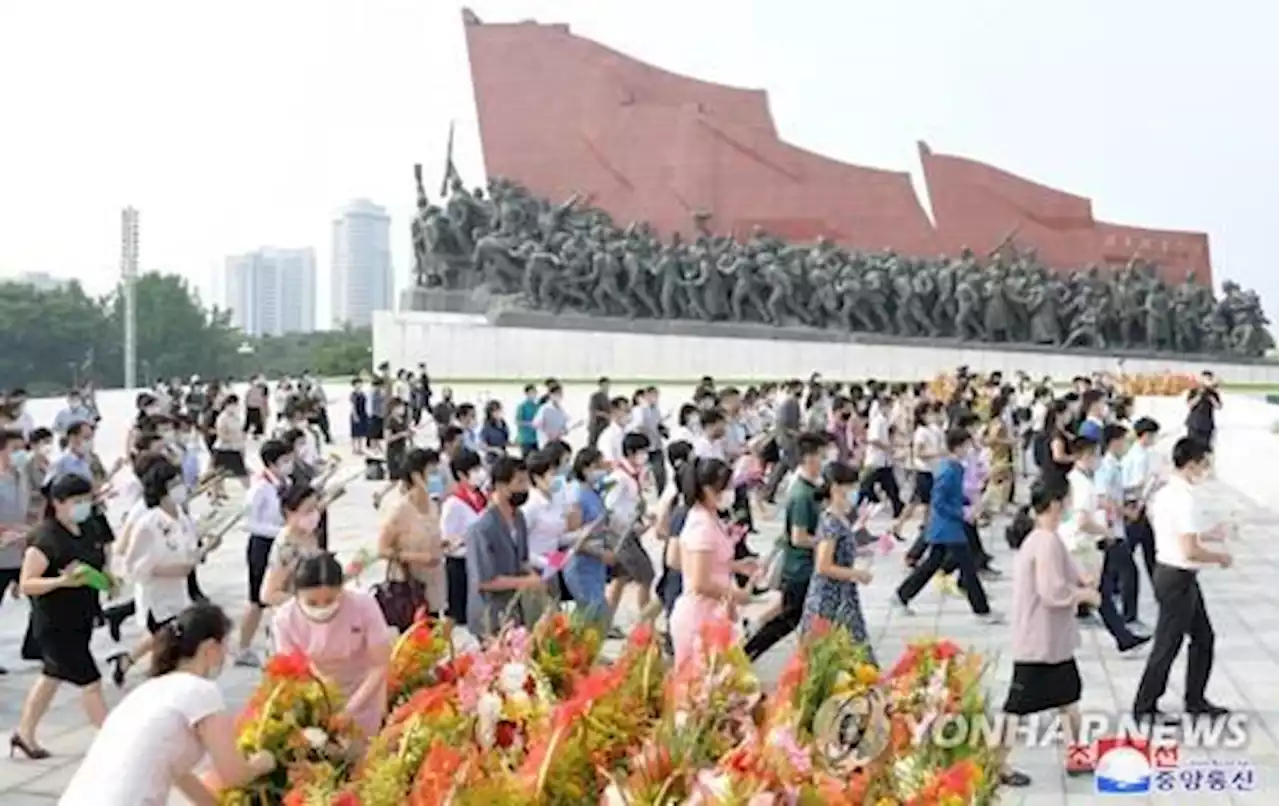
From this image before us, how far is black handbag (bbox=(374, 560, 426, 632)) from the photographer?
4652mm

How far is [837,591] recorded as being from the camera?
14.8ft

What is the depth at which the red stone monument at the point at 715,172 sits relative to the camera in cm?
2378

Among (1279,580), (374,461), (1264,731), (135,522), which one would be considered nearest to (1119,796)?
(1264,731)

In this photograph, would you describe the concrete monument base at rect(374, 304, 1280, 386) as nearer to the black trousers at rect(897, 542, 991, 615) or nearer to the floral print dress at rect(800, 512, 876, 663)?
the black trousers at rect(897, 542, 991, 615)

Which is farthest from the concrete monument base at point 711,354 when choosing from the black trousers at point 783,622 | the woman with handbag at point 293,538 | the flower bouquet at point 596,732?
the flower bouquet at point 596,732

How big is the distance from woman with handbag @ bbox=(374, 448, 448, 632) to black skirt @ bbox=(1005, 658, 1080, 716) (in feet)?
6.09

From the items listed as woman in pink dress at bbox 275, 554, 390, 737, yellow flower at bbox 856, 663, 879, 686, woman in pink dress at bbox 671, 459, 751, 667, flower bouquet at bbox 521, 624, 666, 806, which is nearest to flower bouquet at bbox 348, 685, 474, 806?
flower bouquet at bbox 521, 624, 666, 806

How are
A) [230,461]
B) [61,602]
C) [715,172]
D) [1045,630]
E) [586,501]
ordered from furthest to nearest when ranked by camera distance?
[715,172], [230,461], [586,501], [61,602], [1045,630]

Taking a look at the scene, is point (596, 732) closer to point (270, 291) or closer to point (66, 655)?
point (66, 655)

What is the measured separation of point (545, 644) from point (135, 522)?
2.49 meters

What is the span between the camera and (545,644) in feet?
9.91

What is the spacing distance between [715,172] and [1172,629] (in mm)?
20211

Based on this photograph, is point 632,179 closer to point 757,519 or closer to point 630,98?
point 630,98

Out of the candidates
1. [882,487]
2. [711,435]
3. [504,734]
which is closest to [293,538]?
[504,734]
